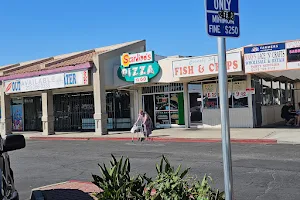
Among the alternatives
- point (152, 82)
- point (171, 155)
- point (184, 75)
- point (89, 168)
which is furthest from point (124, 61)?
point (89, 168)

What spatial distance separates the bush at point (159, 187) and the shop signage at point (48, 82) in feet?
57.5

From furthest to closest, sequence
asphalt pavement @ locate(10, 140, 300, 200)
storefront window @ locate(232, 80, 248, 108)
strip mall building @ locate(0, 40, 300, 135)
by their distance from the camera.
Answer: storefront window @ locate(232, 80, 248, 108)
strip mall building @ locate(0, 40, 300, 135)
asphalt pavement @ locate(10, 140, 300, 200)

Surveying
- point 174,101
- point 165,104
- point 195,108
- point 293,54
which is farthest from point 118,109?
point 293,54

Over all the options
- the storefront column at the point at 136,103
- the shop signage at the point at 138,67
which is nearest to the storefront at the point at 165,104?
the storefront column at the point at 136,103

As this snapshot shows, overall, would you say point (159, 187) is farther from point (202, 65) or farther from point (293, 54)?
point (202, 65)

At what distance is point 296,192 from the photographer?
21.6 ft

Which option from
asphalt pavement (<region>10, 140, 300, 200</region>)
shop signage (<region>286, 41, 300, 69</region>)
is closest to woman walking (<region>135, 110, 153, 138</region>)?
asphalt pavement (<region>10, 140, 300, 200</region>)

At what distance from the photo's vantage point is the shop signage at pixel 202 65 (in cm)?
1817

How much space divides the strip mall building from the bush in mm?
13833

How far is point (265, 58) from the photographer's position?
17.5m

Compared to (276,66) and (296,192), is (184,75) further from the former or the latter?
(296,192)

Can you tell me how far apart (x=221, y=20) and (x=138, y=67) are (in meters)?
18.8

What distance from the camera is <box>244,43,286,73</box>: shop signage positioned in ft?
55.8

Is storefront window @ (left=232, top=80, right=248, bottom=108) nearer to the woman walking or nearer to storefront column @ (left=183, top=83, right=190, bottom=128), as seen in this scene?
storefront column @ (left=183, top=83, right=190, bottom=128)
